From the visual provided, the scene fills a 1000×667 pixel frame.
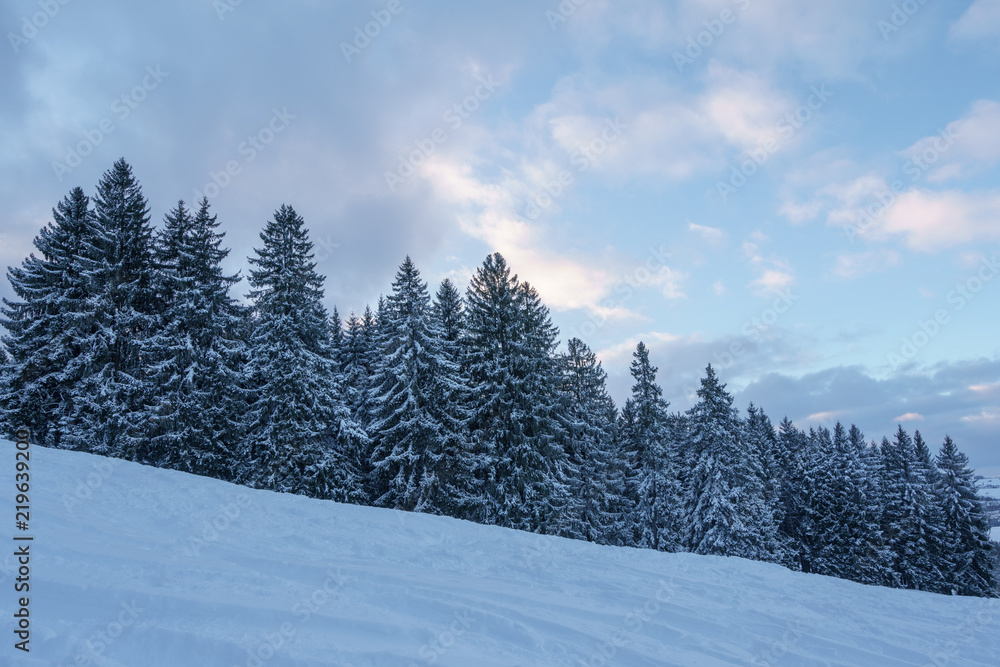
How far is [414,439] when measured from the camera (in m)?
23.4

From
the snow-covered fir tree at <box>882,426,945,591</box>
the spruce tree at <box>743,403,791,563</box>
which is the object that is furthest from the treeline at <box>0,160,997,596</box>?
the snow-covered fir tree at <box>882,426,945,591</box>

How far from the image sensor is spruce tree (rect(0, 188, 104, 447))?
21.7 m

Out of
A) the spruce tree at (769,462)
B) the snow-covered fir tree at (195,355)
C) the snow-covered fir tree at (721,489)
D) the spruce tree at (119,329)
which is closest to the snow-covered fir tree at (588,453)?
the snow-covered fir tree at (721,489)

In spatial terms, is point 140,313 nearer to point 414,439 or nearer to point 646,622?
point 414,439

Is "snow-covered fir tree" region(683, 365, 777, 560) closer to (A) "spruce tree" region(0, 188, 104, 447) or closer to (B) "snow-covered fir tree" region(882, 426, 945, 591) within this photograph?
(B) "snow-covered fir tree" region(882, 426, 945, 591)

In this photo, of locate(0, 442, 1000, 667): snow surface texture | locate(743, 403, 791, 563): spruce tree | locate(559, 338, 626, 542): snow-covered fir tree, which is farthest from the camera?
locate(743, 403, 791, 563): spruce tree

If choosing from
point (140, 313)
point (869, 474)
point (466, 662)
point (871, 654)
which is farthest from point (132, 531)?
point (869, 474)

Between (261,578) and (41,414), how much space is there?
22913 millimetres

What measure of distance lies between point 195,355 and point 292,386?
4.32 m

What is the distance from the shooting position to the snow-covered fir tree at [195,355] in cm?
2117

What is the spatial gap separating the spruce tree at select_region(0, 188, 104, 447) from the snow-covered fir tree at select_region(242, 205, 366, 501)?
695 cm

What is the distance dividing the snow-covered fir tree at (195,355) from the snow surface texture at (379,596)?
7.88 metres

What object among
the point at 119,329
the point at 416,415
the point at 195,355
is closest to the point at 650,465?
the point at 416,415

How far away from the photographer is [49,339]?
2225 centimetres
